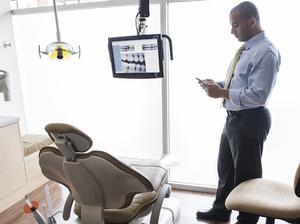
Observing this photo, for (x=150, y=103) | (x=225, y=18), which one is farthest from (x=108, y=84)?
(x=225, y=18)

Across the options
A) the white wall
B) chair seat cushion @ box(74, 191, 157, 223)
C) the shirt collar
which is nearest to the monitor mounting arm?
the shirt collar

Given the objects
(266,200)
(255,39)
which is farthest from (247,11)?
(266,200)

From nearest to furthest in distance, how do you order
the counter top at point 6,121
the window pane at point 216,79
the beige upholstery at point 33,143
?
the window pane at point 216,79, the counter top at point 6,121, the beige upholstery at point 33,143

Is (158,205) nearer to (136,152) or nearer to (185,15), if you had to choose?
(136,152)

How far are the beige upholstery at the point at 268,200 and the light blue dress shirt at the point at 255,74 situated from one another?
0.48 m

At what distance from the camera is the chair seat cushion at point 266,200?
131 centimetres

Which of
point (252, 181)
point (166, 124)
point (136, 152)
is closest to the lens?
point (252, 181)

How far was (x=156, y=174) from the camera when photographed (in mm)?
1658

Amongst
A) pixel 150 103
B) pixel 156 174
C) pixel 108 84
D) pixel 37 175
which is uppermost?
pixel 108 84

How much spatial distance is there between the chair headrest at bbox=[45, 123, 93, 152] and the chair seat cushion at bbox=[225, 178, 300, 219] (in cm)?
78

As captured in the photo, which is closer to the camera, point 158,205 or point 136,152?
point 158,205

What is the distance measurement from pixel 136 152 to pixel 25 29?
1.76m

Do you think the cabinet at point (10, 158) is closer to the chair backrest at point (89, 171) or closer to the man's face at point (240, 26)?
the chair backrest at point (89, 171)

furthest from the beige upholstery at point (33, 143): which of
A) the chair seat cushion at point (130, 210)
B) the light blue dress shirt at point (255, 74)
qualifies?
the light blue dress shirt at point (255, 74)
